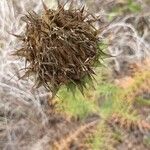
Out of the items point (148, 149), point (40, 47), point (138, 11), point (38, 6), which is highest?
point (38, 6)

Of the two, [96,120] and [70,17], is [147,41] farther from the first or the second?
[70,17]

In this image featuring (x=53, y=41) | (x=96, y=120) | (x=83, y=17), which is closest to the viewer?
(x=53, y=41)

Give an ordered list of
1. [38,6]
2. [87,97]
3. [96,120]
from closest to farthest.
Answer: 1. [87,97]
2. [96,120]
3. [38,6]

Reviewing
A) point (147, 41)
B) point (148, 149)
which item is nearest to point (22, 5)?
point (147, 41)

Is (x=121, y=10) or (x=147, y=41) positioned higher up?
(x=121, y=10)

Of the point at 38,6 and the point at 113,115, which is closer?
the point at 113,115

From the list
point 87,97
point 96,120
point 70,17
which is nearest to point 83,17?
point 70,17
